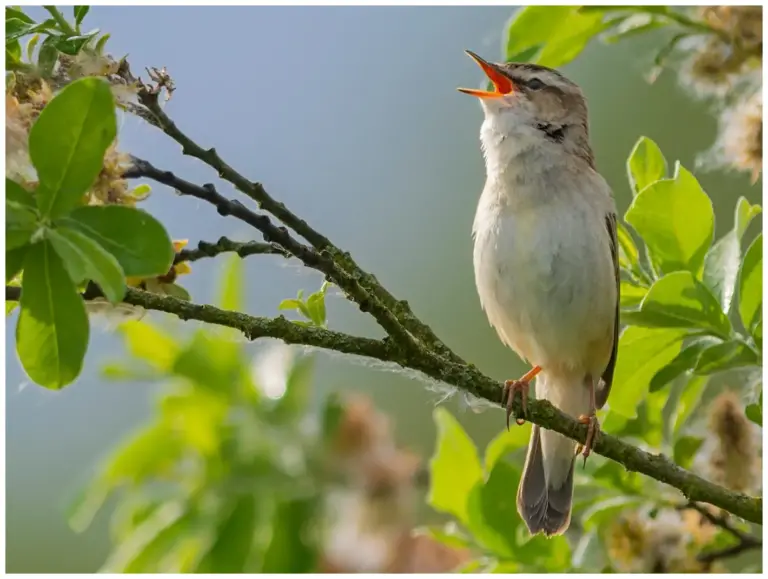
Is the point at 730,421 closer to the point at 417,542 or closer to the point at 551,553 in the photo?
the point at 551,553

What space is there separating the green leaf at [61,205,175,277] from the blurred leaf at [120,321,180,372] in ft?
3.58

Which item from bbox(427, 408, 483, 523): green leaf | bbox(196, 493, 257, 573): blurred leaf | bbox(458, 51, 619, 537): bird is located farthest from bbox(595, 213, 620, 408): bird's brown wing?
bbox(196, 493, 257, 573): blurred leaf

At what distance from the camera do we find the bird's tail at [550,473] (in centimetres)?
168

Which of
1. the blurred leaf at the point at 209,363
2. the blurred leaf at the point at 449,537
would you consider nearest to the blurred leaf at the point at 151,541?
the blurred leaf at the point at 209,363

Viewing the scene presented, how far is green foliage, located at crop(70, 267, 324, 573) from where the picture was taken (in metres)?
1.59

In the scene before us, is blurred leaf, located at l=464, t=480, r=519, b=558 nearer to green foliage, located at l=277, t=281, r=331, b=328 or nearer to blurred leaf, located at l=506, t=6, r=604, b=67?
green foliage, located at l=277, t=281, r=331, b=328

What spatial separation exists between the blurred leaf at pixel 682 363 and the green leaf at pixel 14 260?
0.85 metres

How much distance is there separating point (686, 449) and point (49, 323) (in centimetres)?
106

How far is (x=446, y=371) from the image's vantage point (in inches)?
43.1

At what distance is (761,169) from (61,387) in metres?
1.14

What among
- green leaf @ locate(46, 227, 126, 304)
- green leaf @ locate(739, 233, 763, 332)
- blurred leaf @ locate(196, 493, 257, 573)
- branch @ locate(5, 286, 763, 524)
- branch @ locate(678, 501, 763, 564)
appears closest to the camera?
green leaf @ locate(46, 227, 126, 304)

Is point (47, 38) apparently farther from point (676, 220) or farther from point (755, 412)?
point (755, 412)

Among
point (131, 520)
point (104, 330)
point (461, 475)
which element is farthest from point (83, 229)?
point (131, 520)

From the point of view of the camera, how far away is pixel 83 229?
0.80m
